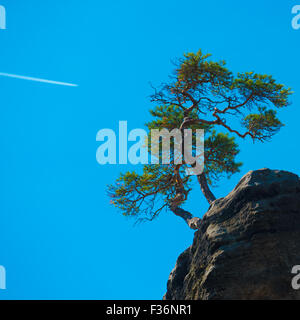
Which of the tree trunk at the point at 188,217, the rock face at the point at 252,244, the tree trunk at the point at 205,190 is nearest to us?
the rock face at the point at 252,244

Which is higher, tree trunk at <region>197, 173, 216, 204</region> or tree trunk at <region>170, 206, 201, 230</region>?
tree trunk at <region>197, 173, 216, 204</region>

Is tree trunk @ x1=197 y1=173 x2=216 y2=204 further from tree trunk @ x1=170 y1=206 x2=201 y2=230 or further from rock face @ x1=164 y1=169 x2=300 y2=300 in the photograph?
rock face @ x1=164 y1=169 x2=300 y2=300

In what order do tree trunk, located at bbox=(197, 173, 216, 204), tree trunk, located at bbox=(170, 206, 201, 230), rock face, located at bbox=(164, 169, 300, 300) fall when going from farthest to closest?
tree trunk, located at bbox=(197, 173, 216, 204) → tree trunk, located at bbox=(170, 206, 201, 230) → rock face, located at bbox=(164, 169, 300, 300)

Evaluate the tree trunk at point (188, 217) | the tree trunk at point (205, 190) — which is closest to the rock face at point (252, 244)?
the tree trunk at point (188, 217)

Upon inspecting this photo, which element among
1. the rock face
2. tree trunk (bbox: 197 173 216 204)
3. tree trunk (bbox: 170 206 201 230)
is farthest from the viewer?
tree trunk (bbox: 197 173 216 204)

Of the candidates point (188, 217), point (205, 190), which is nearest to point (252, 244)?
point (205, 190)

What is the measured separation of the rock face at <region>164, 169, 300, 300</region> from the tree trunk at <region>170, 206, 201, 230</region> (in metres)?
3.10

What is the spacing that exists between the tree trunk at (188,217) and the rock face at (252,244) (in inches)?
122

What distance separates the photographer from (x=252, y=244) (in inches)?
396

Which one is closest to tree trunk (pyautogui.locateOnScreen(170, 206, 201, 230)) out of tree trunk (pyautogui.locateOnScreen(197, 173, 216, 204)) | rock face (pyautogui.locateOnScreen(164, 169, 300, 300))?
tree trunk (pyautogui.locateOnScreen(197, 173, 216, 204))

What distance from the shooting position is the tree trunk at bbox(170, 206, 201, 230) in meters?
14.7

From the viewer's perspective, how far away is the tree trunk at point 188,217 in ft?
48.2

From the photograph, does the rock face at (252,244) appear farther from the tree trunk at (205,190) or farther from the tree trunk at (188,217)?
the tree trunk at (205,190)
